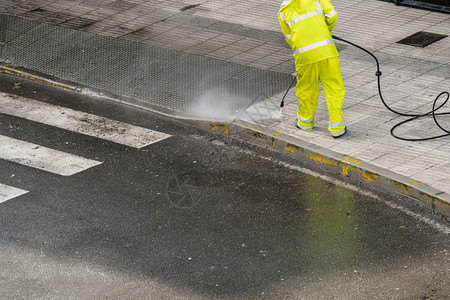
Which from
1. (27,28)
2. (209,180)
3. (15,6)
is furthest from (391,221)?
(15,6)

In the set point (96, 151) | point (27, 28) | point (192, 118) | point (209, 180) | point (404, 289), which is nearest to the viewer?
point (404, 289)

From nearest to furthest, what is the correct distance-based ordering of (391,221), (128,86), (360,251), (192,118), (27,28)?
(360,251)
(391,221)
(192,118)
(128,86)
(27,28)

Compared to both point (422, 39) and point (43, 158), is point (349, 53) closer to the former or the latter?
point (422, 39)

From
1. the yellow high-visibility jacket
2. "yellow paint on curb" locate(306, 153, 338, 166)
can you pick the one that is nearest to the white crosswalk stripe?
"yellow paint on curb" locate(306, 153, 338, 166)

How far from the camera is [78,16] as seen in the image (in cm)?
1262

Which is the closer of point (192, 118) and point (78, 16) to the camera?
point (192, 118)

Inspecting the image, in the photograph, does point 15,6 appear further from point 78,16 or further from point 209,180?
point 209,180

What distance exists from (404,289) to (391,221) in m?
1.10

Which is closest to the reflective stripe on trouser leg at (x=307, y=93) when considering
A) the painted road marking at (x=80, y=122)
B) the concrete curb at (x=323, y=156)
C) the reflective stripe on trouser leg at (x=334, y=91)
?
the reflective stripe on trouser leg at (x=334, y=91)

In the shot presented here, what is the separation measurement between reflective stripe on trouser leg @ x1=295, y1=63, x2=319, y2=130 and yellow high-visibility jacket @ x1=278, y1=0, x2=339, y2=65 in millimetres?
134

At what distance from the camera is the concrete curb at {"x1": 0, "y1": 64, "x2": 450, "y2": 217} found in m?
7.21

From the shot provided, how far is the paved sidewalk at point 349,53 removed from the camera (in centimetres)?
794

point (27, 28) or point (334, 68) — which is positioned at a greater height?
point (334, 68)

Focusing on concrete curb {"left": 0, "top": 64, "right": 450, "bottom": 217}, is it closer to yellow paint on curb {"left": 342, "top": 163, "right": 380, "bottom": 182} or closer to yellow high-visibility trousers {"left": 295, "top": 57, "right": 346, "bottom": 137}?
yellow paint on curb {"left": 342, "top": 163, "right": 380, "bottom": 182}
